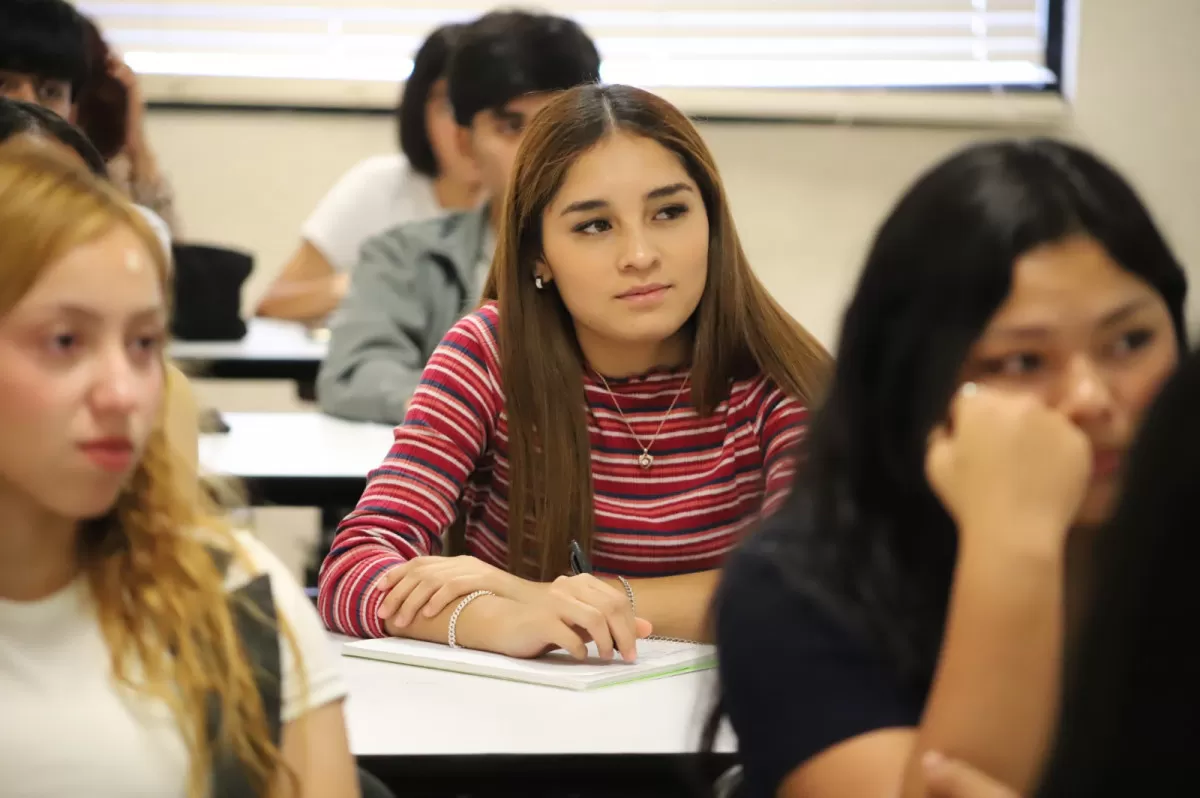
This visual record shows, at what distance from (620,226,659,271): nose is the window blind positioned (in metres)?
2.83

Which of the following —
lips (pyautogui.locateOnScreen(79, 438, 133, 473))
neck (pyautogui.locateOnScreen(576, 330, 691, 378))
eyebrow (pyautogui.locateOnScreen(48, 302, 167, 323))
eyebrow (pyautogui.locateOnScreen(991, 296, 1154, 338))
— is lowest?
neck (pyautogui.locateOnScreen(576, 330, 691, 378))

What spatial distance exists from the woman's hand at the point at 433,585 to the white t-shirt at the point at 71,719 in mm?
562

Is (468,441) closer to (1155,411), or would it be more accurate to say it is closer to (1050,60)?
(1155,411)

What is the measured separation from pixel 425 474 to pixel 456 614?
0.89 feet

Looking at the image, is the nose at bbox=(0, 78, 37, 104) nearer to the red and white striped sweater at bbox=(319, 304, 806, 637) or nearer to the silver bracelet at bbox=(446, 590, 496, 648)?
the red and white striped sweater at bbox=(319, 304, 806, 637)

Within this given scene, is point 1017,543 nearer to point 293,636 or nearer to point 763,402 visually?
point 293,636

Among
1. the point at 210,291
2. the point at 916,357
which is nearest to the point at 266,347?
the point at 210,291

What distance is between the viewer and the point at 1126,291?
1092 millimetres

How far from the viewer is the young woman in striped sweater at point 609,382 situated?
5.97 feet

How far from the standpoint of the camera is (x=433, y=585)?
5.31ft

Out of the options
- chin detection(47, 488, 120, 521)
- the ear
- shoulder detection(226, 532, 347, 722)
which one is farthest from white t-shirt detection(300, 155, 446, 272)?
chin detection(47, 488, 120, 521)

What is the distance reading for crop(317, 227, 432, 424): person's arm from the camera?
293 cm

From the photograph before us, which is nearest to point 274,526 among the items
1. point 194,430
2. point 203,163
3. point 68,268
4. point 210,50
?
point 203,163

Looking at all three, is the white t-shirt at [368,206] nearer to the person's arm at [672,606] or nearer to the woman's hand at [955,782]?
the person's arm at [672,606]
